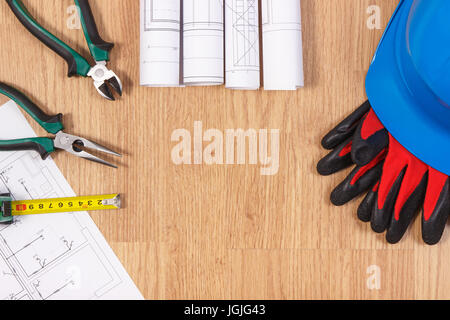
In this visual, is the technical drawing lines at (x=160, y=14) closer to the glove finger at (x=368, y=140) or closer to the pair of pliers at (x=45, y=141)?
the pair of pliers at (x=45, y=141)

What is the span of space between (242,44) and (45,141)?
33 cm

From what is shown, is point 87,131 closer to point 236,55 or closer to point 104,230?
point 104,230

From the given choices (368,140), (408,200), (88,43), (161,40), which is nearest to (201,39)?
(161,40)

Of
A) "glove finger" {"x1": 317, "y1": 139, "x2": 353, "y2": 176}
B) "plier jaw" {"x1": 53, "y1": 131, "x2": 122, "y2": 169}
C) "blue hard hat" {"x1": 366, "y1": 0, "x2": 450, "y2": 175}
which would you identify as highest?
"blue hard hat" {"x1": 366, "y1": 0, "x2": 450, "y2": 175}

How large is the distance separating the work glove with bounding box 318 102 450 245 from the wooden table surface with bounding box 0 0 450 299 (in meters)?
0.03

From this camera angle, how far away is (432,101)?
1.74 ft

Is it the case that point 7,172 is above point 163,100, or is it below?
below

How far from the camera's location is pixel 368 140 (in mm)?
604

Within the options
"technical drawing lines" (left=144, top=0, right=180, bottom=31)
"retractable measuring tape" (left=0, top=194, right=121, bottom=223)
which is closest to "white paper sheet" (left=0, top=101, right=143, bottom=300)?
"retractable measuring tape" (left=0, top=194, right=121, bottom=223)

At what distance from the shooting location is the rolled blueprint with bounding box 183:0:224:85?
0.62 metres

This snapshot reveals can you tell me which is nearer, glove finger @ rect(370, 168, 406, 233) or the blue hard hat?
the blue hard hat

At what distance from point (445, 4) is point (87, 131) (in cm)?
52

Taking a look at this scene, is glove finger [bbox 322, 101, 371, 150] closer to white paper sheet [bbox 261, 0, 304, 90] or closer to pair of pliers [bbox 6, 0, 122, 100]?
white paper sheet [bbox 261, 0, 304, 90]
